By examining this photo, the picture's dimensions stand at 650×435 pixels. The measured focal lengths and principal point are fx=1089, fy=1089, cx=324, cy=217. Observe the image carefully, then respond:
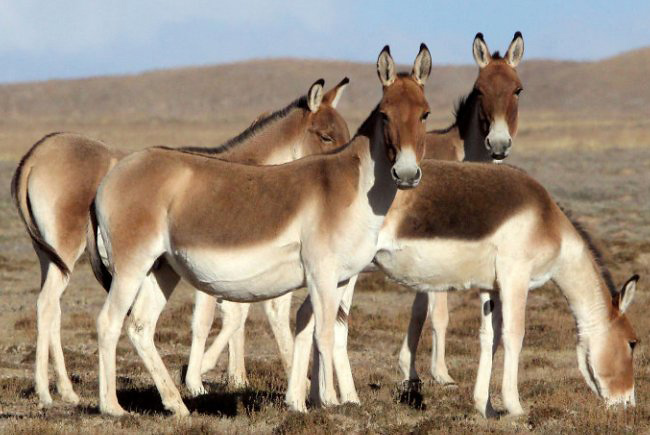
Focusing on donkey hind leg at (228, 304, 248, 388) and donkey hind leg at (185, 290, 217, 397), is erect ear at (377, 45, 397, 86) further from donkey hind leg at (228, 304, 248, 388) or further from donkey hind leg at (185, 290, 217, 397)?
donkey hind leg at (228, 304, 248, 388)

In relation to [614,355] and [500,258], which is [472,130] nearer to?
[500,258]

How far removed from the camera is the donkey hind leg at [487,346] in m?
9.35

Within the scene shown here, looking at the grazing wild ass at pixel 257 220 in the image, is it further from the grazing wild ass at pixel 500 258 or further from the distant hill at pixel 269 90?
the distant hill at pixel 269 90

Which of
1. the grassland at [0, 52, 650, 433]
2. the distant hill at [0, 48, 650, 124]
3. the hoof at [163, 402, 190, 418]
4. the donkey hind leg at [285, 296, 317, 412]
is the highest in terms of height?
the donkey hind leg at [285, 296, 317, 412]

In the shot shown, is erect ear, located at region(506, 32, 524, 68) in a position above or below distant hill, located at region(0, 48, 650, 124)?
above

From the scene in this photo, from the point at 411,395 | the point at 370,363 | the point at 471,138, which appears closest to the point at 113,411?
the point at 411,395

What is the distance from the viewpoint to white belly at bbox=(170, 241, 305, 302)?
8.23 m

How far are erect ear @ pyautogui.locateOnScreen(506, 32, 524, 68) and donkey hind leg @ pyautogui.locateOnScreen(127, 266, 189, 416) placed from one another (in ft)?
14.3

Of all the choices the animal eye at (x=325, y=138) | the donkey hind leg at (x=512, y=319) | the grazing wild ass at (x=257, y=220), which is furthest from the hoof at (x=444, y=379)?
the grazing wild ass at (x=257, y=220)

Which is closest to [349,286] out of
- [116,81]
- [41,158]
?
[41,158]

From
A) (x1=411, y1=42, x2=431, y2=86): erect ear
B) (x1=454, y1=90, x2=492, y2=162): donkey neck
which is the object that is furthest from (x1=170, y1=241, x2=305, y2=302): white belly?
(x1=454, y1=90, x2=492, y2=162): donkey neck

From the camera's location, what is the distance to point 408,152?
771 cm

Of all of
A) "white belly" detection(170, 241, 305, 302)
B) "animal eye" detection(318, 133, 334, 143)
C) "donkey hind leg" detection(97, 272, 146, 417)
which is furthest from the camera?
"animal eye" detection(318, 133, 334, 143)

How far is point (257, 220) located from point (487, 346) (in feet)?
8.56
